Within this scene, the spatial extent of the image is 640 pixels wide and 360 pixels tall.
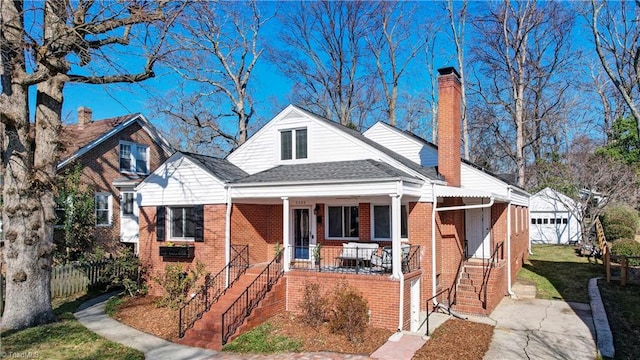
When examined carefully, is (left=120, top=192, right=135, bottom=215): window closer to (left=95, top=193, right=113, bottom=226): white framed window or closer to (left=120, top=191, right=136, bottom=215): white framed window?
(left=120, top=191, right=136, bottom=215): white framed window

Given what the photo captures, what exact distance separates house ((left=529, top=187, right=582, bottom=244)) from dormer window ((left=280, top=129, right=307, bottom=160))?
2067 centimetres

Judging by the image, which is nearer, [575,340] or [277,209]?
[575,340]

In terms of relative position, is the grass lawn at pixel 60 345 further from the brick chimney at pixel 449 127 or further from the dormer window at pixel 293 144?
the brick chimney at pixel 449 127

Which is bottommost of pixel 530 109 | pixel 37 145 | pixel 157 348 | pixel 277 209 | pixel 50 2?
pixel 157 348

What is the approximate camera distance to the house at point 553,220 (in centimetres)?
2934

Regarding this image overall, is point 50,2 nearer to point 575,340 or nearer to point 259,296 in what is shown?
point 259,296

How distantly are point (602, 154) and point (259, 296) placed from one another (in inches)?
1154

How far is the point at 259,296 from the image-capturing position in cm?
1198

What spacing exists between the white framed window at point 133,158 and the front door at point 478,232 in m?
17.8

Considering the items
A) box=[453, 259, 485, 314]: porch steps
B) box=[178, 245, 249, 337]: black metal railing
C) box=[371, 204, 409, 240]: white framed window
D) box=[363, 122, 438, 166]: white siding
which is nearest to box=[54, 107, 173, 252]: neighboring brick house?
box=[178, 245, 249, 337]: black metal railing

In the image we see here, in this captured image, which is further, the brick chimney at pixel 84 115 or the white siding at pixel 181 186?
the brick chimney at pixel 84 115

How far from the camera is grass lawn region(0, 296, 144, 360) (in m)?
9.12

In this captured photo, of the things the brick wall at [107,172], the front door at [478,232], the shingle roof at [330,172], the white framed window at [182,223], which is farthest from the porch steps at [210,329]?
the brick wall at [107,172]

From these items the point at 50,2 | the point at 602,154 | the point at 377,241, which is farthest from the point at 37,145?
the point at 602,154
